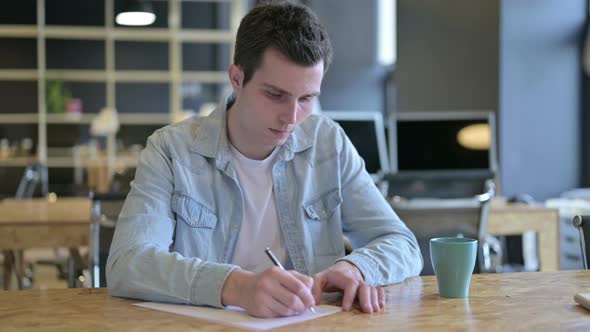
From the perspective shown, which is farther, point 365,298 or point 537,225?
point 537,225

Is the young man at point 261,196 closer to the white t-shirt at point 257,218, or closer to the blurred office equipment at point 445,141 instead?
the white t-shirt at point 257,218

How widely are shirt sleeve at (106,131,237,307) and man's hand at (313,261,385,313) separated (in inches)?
6.5

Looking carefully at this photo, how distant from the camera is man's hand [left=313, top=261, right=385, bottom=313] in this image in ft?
3.98

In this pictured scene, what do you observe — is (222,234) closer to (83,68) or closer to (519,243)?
(519,243)

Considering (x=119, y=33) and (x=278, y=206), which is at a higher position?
(x=119, y=33)

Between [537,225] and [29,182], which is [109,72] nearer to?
[29,182]

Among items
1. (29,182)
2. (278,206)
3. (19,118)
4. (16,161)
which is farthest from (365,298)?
(19,118)

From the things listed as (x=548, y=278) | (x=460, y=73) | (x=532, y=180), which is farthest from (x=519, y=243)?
(x=548, y=278)

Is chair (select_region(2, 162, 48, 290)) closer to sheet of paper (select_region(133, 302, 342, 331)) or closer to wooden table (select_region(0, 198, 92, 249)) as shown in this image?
wooden table (select_region(0, 198, 92, 249))

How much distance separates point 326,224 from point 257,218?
161 mm

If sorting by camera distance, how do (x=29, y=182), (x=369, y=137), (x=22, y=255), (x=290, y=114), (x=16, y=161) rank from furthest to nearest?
1. (x=16, y=161)
2. (x=29, y=182)
3. (x=369, y=137)
4. (x=22, y=255)
5. (x=290, y=114)

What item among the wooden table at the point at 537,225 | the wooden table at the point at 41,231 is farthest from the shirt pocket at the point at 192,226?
the wooden table at the point at 537,225

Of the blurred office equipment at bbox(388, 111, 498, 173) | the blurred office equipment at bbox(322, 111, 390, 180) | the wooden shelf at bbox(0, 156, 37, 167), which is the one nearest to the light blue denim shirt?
the blurred office equipment at bbox(322, 111, 390, 180)

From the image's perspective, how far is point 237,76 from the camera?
160cm
